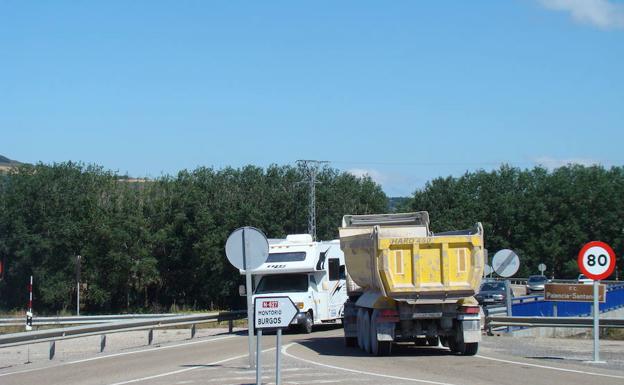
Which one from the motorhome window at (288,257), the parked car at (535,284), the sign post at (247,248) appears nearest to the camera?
the sign post at (247,248)

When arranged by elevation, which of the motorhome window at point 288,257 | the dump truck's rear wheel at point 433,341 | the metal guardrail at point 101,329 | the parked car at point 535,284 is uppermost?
the motorhome window at point 288,257

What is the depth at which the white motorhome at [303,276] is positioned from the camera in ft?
96.7

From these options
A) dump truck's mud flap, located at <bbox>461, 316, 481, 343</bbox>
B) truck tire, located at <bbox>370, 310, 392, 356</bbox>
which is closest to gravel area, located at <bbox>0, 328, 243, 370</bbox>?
truck tire, located at <bbox>370, 310, 392, 356</bbox>

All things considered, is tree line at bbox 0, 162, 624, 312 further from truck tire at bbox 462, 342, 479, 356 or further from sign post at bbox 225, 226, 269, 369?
sign post at bbox 225, 226, 269, 369

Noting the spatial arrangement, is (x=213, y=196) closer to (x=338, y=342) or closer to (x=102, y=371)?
(x=338, y=342)

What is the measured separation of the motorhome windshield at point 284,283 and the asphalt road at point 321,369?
6.40 meters

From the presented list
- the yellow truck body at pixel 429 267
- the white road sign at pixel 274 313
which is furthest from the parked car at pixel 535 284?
the white road sign at pixel 274 313

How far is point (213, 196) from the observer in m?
68.7

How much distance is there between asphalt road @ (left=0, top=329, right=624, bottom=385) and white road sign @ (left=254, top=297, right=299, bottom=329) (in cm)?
148

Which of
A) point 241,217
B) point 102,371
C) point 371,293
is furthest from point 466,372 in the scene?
point 241,217

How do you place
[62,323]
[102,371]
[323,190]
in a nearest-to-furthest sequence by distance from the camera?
[102,371]
[62,323]
[323,190]

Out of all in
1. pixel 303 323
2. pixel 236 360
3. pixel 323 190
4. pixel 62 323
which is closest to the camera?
pixel 236 360

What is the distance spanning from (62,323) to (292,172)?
1481 inches

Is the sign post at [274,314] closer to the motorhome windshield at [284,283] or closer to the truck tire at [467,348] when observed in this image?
the truck tire at [467,348]
